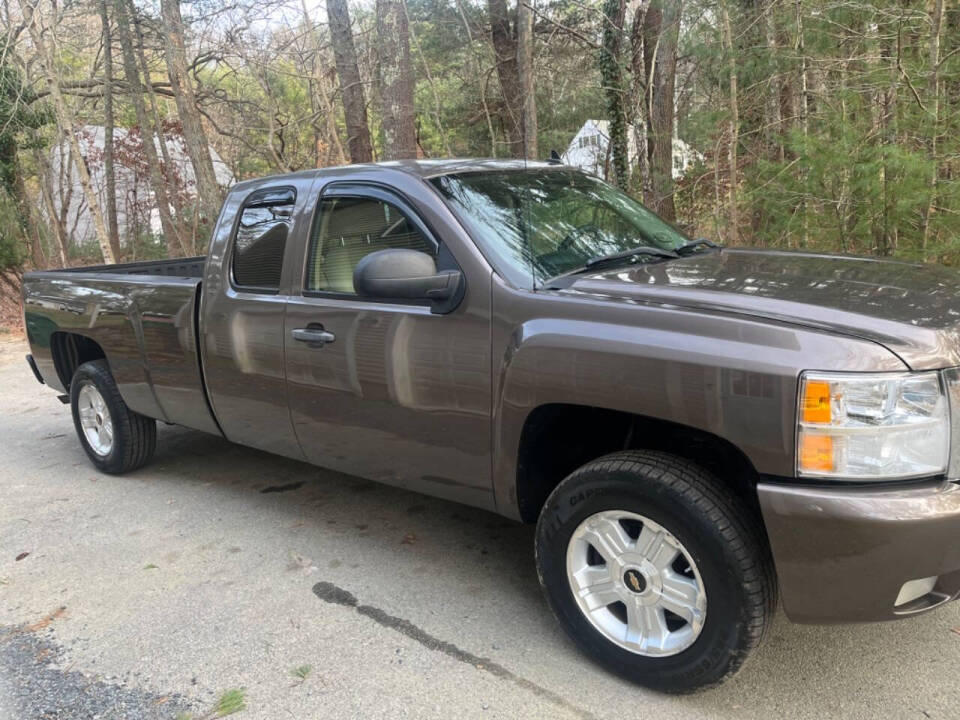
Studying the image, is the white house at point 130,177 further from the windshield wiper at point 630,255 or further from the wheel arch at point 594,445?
the wheel arch at point 594,445

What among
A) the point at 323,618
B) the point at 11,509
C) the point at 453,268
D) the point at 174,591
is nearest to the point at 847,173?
the point at 453,268

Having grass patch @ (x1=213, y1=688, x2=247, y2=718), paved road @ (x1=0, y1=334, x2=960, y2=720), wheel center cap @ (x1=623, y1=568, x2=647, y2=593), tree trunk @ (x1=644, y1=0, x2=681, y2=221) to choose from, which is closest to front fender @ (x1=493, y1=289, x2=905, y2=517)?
wheel center cap @ (x1=623, y1=568, x2=647, y2=593)

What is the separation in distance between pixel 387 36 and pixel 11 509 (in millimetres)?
6899

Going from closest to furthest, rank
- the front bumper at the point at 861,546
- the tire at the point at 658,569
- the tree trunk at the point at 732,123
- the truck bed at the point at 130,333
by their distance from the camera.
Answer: the front bumper at the point at 861,546
the tire at the point at 658,569
the truck bed at the point at 130,333
the tree trunk at the point at 732,123

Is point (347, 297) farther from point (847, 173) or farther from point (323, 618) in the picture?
point (847, 173)

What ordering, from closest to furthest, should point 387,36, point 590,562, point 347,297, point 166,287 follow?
point 590,562 < point 347,297 < point 166,287 < point 387,36

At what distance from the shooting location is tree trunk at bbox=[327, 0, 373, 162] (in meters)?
12.8

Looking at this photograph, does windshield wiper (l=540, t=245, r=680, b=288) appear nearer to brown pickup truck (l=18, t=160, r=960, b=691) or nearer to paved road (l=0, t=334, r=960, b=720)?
brown pickup truck (l=18, t=160, r=960, b=691)

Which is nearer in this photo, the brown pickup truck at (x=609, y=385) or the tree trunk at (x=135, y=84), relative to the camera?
the brown pickup truck at (x=609, y=385)

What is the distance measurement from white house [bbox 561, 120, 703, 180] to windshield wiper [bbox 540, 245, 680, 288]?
→ 3264 millimetres

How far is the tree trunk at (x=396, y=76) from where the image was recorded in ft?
30.5

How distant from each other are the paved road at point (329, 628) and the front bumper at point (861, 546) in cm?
49

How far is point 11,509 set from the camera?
15.9 feet

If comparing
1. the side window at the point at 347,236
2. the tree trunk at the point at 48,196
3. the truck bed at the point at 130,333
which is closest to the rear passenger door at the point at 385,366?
the side window at the point at 347,236
